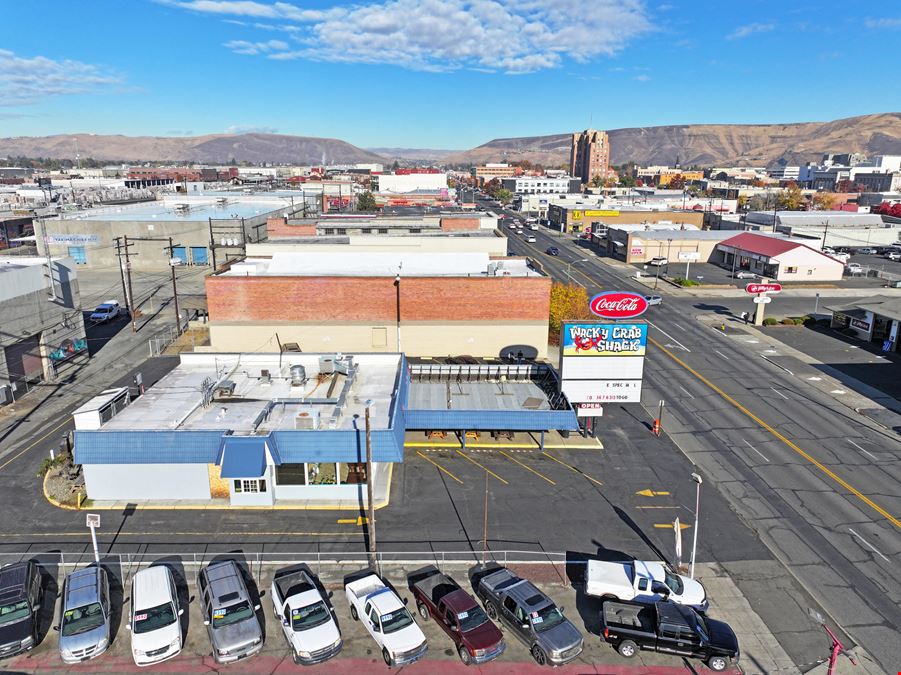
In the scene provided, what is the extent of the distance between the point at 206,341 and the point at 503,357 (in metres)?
28.4

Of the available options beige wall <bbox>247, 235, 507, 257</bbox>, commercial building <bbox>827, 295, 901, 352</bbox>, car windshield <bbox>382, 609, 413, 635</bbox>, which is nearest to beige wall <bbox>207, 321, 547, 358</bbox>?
beige wall <bbox>247, 235, 507, 257</bbox>

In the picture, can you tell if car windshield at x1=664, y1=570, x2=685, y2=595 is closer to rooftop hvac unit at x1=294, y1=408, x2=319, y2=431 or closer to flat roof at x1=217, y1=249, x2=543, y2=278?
rooftop hvac unit at x1=294, y1=408, x2=319, y2=431

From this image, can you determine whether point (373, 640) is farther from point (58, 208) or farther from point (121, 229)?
point (58, 208)

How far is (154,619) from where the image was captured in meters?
19.1

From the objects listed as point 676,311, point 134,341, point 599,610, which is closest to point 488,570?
point 599,610

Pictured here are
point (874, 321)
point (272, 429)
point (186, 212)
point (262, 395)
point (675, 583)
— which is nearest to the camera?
point (675, 583)

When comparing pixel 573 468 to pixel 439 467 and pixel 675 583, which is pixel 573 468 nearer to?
pixel 439 467

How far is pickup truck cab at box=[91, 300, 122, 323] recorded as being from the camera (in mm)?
60281

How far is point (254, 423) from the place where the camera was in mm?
28719

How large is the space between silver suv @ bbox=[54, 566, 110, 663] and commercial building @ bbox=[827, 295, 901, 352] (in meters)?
62.1

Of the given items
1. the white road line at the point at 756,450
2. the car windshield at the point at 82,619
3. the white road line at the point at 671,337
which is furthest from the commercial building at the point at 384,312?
the car windshield at the point at 82,619

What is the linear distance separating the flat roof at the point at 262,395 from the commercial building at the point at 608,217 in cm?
9686

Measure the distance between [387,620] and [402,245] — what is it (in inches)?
1900

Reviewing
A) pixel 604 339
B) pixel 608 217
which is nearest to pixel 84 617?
pixel 604 339
